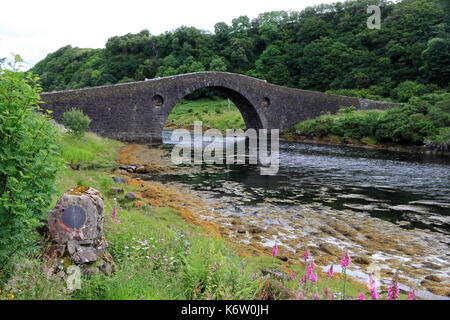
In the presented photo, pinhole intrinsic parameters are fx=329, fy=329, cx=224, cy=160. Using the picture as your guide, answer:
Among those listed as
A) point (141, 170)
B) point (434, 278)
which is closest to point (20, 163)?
point (434, 278)

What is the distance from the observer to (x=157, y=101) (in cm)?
2817

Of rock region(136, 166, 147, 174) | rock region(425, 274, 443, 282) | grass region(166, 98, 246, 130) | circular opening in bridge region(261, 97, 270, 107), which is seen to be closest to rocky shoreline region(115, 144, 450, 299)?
rock region(425, 274, 443, 282)

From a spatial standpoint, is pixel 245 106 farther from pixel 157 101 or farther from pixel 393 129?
pixel 393 129

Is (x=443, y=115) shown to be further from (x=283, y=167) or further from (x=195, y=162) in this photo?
(x=195, y=162)

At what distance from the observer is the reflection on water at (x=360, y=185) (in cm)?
900

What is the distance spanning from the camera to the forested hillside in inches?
1727

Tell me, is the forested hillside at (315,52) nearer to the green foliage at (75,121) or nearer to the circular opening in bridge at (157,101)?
the circular opening in bridge at (157,101)

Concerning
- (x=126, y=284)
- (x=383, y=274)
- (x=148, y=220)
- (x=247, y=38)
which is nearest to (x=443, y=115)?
(x=383, y=274)

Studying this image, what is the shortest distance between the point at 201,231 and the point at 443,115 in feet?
75.8

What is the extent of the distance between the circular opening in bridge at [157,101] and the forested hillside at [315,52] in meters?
27.1

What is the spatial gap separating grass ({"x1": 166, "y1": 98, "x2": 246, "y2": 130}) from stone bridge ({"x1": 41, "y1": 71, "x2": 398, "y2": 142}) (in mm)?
6542

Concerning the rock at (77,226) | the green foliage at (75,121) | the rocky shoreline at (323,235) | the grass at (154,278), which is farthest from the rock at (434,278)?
the green foliage at (75,121)

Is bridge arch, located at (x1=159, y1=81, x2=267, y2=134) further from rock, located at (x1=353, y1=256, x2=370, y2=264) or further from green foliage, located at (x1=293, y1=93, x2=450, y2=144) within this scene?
rock, located at (x1=353, y1=256, x2=370, y2=264)
